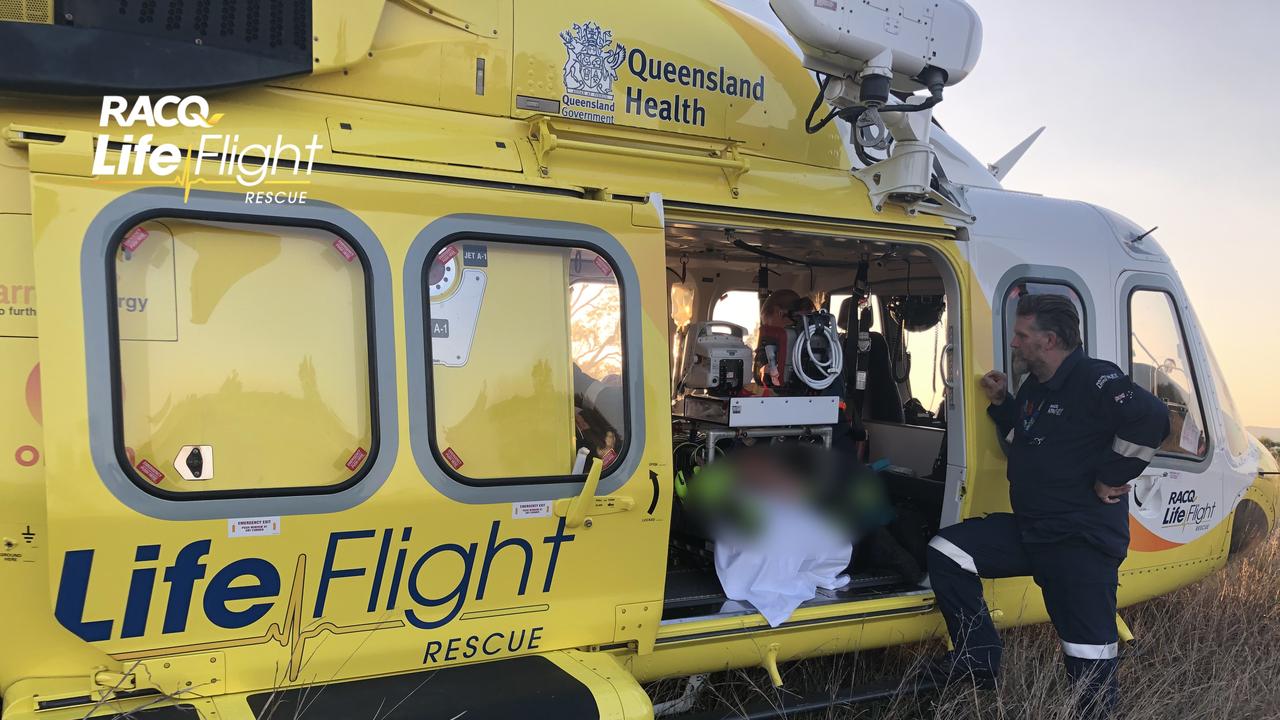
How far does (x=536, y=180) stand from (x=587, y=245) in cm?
30

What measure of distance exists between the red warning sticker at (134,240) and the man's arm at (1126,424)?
144 inches

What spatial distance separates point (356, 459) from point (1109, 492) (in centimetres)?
306

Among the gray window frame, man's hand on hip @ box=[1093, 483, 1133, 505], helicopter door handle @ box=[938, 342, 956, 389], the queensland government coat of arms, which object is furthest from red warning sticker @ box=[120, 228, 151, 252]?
man's hand on hip @ box=[1093, 483, 1133, 505]

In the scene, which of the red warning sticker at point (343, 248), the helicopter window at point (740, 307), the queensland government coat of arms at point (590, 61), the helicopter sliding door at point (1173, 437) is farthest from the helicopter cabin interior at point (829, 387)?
the helicopter sliding door at point (1173, 437)

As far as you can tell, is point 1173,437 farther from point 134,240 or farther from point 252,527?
point 134,240

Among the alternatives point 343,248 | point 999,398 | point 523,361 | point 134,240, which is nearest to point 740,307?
point 999,398

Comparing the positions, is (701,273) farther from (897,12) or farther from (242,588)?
(242,588)

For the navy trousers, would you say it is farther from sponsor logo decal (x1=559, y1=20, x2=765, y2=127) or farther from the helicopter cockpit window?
sponsor logo decal (x1=559, y1=20, x2=765, y2=127)

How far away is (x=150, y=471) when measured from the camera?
103 inches

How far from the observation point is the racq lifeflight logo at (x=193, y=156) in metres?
2.63

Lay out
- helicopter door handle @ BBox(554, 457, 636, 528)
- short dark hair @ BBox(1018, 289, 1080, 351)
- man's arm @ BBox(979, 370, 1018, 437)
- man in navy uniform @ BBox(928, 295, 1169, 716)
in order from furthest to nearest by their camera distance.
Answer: man's arm @ BBox(979, 370, 1018, 437)
short dark hair @ BBox(1018, 289, 1080, 351)
man in navy uniform @ BBox(928, 295, 1169, 716)
helicopter door handle @ BBox(554, 457, 636, 528)

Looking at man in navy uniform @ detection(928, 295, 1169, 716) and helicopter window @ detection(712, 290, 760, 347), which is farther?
helicopter window @ detection(712, 290, 760, 347)

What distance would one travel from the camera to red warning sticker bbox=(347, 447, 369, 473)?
2.87 m

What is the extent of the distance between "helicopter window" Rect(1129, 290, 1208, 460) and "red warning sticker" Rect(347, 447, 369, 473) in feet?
13.0
